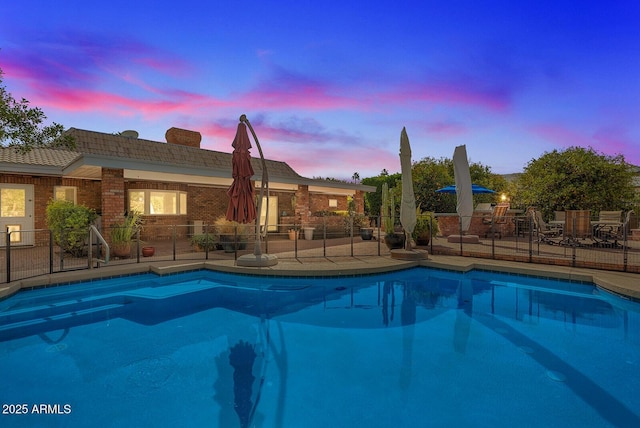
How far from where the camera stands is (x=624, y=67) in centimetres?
1097

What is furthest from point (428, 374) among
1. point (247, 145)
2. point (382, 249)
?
point (382, 249)

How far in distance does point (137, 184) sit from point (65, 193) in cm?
244

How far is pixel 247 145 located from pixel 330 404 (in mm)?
6509

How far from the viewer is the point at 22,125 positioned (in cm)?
718

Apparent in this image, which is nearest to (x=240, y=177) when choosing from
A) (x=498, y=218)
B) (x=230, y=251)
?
(x=230, y=251)

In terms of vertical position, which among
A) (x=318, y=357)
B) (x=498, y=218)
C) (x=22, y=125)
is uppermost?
(x=22, y=125)

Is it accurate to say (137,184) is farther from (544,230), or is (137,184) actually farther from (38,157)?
(544,230)

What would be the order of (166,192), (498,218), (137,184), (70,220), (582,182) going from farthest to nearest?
1. (166,192)
2. (582,182)
3. (137,184)
4. (498,218)
5. (70,220)

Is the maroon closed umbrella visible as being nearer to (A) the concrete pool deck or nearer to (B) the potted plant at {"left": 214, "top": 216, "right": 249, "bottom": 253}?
(A) the concrete pool deck

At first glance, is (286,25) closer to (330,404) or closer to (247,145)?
(247,145)

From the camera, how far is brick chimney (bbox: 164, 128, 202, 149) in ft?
59.5

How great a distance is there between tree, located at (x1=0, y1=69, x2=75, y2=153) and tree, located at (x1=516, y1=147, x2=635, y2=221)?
18.1m

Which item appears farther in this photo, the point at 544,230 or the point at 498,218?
the point at 498,218

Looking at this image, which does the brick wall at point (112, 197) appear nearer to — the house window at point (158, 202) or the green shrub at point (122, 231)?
the green shrub at point (122, 231)
